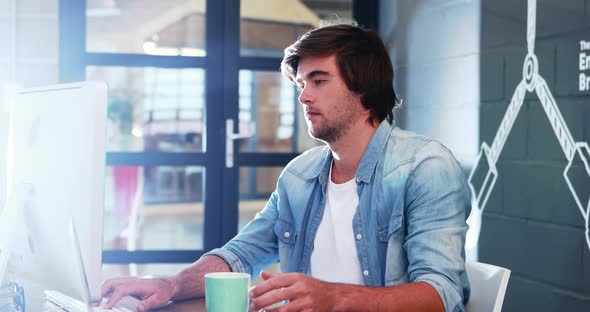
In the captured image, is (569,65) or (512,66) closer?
(569,65)

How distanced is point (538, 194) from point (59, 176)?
5.48 feet

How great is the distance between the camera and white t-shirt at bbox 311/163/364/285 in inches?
67.3

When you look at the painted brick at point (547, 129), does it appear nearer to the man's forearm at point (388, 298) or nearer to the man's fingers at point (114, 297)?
the man's forearm at point (388, 298)

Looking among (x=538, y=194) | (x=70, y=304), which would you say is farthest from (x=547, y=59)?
(x=70, y=304)

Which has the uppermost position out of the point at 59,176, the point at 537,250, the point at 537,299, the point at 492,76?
the point at 492,76

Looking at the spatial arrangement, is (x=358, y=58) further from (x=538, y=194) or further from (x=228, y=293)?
(x=538, y=194)

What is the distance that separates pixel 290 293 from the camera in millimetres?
1232

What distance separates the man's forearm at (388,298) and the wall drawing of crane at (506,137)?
1008 millimetres

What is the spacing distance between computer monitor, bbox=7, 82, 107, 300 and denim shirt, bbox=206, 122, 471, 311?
1.56 feet

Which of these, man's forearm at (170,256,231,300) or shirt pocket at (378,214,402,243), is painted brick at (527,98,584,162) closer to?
shirt pocket at (378,214,402,243)

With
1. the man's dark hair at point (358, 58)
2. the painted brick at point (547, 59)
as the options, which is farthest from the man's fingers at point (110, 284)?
the painted brick at point (547, 59)

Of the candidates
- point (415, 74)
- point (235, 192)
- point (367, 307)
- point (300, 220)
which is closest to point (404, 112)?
point (415, 74)

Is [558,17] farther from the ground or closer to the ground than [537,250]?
farther from the ground

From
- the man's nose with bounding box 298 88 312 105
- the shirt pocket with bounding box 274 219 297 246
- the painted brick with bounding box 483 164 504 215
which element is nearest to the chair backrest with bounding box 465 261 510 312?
the shirt pocket with bounding box 274 219 297 246
